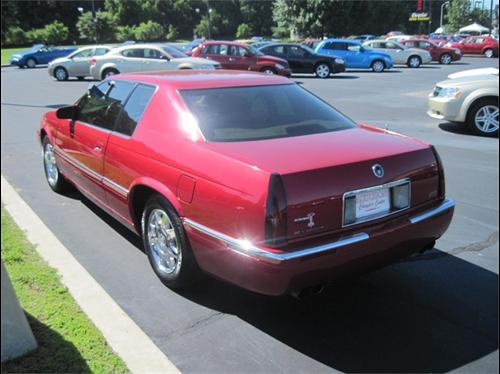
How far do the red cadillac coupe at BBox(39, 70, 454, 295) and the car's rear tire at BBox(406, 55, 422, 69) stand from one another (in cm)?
2553

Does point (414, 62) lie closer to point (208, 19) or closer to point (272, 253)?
point (208, 19)

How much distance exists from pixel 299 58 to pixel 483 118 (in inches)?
603

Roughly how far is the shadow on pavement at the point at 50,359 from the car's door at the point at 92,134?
5.79 ft

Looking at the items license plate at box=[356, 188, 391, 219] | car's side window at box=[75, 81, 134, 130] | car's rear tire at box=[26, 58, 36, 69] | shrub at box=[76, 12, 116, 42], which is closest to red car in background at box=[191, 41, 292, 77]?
car's side window at box=[75, 81, 134, 130]

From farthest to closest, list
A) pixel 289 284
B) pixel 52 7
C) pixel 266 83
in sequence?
pixel 52 7 < pixel 266 83 < pixel 289 284

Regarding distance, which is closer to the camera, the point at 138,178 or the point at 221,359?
the point at 221,359

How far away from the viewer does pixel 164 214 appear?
3609 mm

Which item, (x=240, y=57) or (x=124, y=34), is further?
(x=124, y=34)

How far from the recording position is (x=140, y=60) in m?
19.9

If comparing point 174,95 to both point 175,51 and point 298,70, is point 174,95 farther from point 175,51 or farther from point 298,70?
point 298,70

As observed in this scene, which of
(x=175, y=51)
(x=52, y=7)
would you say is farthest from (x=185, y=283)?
(x=52, y=7)

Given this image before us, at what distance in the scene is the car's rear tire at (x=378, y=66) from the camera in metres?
26.0

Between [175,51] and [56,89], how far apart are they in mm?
4878

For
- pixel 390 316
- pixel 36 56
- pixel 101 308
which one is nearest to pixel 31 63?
pixel 36 56
